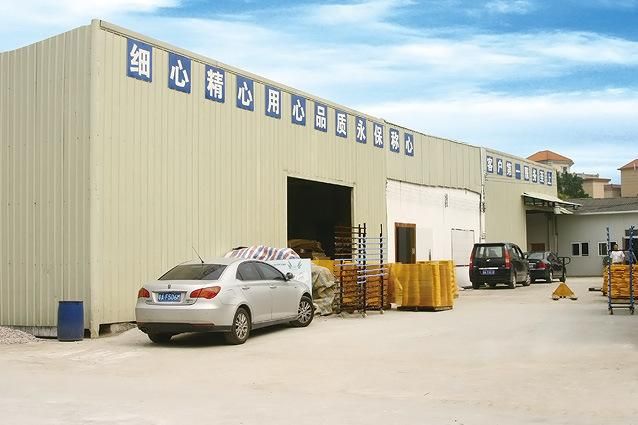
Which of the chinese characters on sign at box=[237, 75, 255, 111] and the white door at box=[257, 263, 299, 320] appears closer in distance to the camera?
the white door at box=[257, 263, 299, 320]

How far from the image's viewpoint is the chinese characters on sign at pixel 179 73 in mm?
15982

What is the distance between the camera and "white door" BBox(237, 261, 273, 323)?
12.6 metres

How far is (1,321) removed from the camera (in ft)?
48.6

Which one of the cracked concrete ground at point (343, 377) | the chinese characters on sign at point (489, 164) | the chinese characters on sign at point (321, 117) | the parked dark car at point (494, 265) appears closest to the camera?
the cracked concrete ground at point (343, 377)

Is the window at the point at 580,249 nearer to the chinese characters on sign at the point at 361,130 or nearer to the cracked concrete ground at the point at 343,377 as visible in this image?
the chinese characters on sign at the point at 361,130

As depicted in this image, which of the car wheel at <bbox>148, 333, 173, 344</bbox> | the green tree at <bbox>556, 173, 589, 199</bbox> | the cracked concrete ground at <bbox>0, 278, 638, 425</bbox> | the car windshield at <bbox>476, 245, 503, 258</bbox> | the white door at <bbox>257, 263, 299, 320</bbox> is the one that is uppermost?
the green tree at <bbox>556, 173, 589, 199</bbox>

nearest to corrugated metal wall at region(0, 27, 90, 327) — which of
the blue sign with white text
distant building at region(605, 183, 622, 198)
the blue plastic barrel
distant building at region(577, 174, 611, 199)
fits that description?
the blue plastic barrel

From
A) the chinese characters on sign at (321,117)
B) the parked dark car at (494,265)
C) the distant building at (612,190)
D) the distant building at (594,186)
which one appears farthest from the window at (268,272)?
the distant building at (612,190)

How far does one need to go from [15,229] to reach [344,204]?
11.2 m

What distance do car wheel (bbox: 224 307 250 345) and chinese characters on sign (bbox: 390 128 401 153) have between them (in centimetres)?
1472

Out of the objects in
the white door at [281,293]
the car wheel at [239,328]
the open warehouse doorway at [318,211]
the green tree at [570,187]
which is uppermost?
the green tree at [570,187]

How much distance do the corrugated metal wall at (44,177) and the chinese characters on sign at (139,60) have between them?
987 millimetres

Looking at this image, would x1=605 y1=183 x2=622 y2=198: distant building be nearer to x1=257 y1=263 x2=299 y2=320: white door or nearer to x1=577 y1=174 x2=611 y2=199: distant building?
x1=577 y1=174 x2=611 y2=199: distant building

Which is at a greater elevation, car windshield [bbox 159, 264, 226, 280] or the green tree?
the green tree
